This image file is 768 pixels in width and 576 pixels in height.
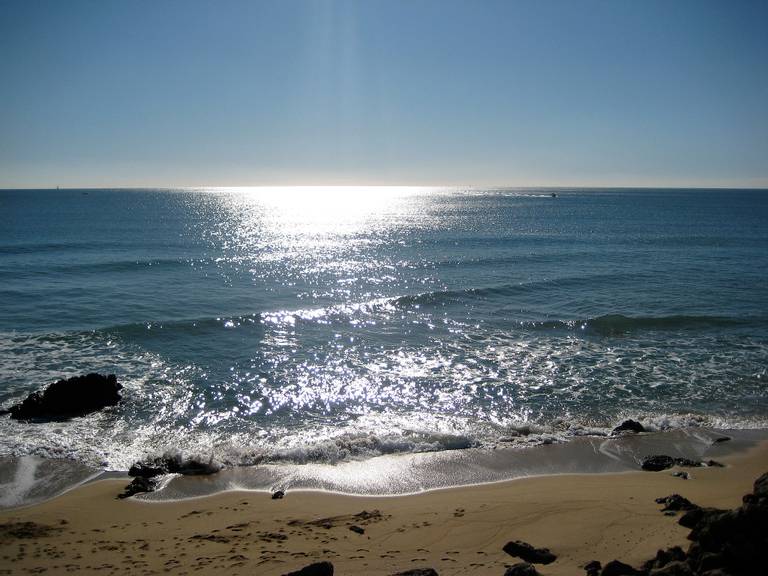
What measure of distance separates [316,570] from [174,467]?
6429 millimetres

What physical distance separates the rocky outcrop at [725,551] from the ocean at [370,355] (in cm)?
537

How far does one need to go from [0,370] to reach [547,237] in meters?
59.5

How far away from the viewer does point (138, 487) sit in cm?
1189

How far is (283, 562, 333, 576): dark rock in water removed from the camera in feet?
25.7

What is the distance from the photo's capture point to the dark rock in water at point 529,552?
28.2ft

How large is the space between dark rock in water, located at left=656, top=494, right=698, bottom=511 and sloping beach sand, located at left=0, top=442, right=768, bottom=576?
209mm

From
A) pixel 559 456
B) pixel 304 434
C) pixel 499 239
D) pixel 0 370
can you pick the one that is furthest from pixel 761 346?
pixel 499 239

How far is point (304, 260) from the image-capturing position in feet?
168

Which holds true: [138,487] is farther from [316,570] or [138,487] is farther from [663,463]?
[663,463]

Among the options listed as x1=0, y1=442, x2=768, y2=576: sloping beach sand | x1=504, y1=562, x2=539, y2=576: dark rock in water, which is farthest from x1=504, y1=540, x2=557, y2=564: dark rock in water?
x1=504, y1=562, x2=539, y2=576: dark rock in water

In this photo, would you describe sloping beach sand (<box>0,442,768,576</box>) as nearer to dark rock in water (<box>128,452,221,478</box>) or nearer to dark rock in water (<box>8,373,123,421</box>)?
dark rock in water (<box>128,452,221,478</box>)

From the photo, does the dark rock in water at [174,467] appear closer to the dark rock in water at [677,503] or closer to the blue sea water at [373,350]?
the blue sea water at [373,350]

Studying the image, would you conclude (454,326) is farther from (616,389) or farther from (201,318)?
(201,318)

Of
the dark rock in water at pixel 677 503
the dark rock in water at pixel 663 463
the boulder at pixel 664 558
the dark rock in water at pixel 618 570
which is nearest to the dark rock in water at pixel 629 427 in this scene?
the dark rock in water at pixel 663 463
